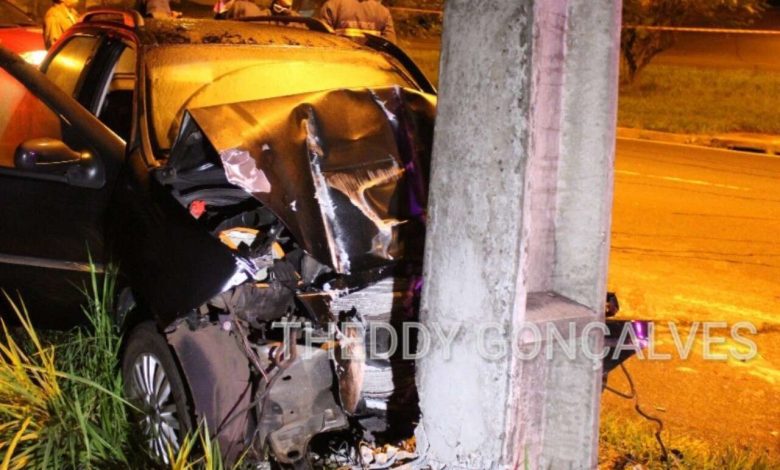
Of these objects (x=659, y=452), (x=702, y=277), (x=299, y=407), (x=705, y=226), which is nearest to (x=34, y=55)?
(x=705, y=226)

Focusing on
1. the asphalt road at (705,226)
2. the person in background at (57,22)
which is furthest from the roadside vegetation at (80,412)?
the person in background at (57,22)

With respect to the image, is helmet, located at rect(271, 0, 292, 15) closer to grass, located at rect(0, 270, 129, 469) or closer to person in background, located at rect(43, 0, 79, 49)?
person in background, located at rect(43, 0, 79, 49)

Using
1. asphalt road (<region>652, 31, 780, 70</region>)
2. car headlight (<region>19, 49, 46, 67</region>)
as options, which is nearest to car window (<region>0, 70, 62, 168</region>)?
car headlight (<region>19, 49, 46, 67</region>)

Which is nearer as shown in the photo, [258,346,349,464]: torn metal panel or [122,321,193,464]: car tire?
[258,346,349,464]: torn metal panel

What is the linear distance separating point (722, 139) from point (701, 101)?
4270 millimetres

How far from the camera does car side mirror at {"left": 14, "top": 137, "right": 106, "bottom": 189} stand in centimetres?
440

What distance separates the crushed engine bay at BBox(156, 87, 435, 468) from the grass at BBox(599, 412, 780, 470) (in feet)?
3.28

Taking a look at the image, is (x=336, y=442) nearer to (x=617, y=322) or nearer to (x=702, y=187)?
(x=617, y=322)

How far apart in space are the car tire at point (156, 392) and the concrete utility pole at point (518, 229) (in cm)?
95

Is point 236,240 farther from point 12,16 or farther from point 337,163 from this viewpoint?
point 12,16

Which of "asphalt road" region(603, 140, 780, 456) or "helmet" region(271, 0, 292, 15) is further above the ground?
"helmet" region(271, 0, 292, 15)

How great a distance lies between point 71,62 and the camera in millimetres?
5941

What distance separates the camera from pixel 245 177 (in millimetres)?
3754

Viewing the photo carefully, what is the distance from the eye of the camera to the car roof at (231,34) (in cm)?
529
